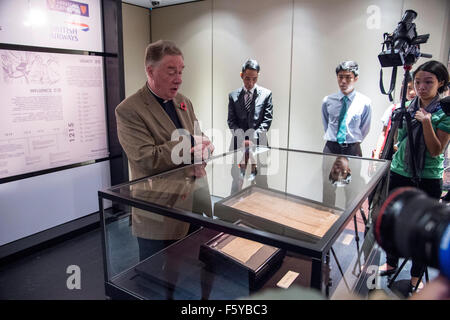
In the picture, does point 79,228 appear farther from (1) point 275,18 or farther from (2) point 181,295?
(1) point 275,18

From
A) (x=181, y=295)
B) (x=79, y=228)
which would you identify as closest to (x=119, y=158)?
(x=79, y=228)

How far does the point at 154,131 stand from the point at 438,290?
1450 mm

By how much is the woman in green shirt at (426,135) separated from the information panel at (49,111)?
270 centimetres

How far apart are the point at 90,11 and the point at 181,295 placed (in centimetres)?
297

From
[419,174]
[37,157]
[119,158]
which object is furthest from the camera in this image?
[119,158]

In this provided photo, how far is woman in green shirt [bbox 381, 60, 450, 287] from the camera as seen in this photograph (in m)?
2.09

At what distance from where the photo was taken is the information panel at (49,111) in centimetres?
263

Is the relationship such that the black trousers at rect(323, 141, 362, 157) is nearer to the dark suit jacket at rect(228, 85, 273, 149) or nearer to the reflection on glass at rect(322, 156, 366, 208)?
the dark suit jacket at rect(228, 85, 273, 149)

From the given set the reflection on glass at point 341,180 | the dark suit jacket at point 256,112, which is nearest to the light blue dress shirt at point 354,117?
the dark suit jacket at point 256,112

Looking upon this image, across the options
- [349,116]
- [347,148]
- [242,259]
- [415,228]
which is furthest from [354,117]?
[415,228]

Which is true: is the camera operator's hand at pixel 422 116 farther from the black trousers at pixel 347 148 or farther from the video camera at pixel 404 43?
the black trousers at pixel 347 148

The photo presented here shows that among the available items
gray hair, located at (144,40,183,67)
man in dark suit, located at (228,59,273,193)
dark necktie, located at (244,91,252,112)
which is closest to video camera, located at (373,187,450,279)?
gray hair, located at (144,40,183,67)

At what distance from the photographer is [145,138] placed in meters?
1.63
